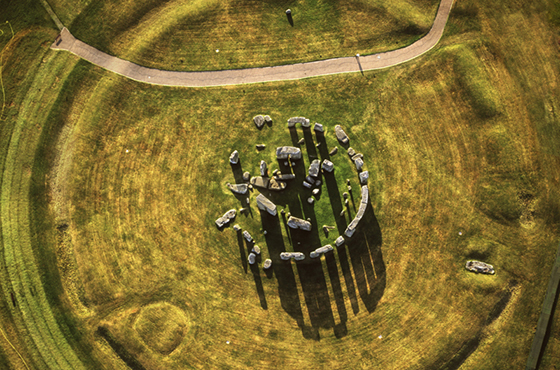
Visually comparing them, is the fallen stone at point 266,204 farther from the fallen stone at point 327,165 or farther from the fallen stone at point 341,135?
the fallen stone at point 341,135

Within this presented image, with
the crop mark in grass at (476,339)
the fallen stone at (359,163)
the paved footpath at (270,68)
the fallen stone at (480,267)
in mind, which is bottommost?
the crop mark in grass at (476,339)

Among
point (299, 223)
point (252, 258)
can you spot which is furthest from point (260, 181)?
point (252, 258)

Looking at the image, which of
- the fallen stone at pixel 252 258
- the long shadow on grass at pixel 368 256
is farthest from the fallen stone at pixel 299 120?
the fallen stone at pixel 252 258

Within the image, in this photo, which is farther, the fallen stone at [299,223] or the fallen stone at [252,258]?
the fallen stone at [252,258]

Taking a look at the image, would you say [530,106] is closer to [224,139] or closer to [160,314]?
[224,139]

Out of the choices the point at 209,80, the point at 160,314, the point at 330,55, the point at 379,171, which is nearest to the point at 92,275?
the point at 160,314

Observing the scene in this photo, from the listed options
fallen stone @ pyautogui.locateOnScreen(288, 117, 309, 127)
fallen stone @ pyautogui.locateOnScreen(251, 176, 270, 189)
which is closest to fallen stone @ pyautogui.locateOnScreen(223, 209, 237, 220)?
fallen stone @ pyautogui.locateOnScreen(251, 176, 270, 189)

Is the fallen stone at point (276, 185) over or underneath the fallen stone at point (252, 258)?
over
